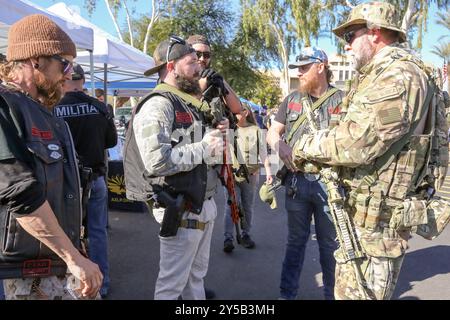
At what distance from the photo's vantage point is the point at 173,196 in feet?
6.75

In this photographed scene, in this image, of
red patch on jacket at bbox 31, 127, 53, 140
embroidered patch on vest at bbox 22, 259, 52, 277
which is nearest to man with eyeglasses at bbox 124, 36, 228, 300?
red patch on jacket at bbox 31, 127, 53, 140

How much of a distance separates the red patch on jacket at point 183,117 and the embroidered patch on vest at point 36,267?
1.00 meters

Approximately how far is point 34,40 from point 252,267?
2977 millimetres

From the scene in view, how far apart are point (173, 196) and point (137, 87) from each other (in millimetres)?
9594

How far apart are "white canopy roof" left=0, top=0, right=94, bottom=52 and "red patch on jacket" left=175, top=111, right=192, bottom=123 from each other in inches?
73.9

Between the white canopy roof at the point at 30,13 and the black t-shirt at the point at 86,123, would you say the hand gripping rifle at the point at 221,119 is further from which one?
the white canopy roof at the point at 30,13

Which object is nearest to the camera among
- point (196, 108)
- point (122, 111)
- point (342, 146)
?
point (342, 146)

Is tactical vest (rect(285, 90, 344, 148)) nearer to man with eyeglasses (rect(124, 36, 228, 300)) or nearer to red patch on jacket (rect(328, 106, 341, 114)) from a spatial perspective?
red patch on jacket (rect(328, 106, 341, 114))

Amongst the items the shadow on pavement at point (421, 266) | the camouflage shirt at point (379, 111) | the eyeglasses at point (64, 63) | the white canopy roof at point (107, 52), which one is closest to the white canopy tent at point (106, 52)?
the white canopy roof at point (107, 52)

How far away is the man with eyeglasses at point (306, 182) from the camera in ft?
8.92

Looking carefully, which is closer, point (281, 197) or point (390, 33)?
point (390, 33)

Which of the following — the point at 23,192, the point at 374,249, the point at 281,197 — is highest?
the point at 23,192

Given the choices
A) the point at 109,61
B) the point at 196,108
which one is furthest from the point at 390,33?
the point at 109,61
